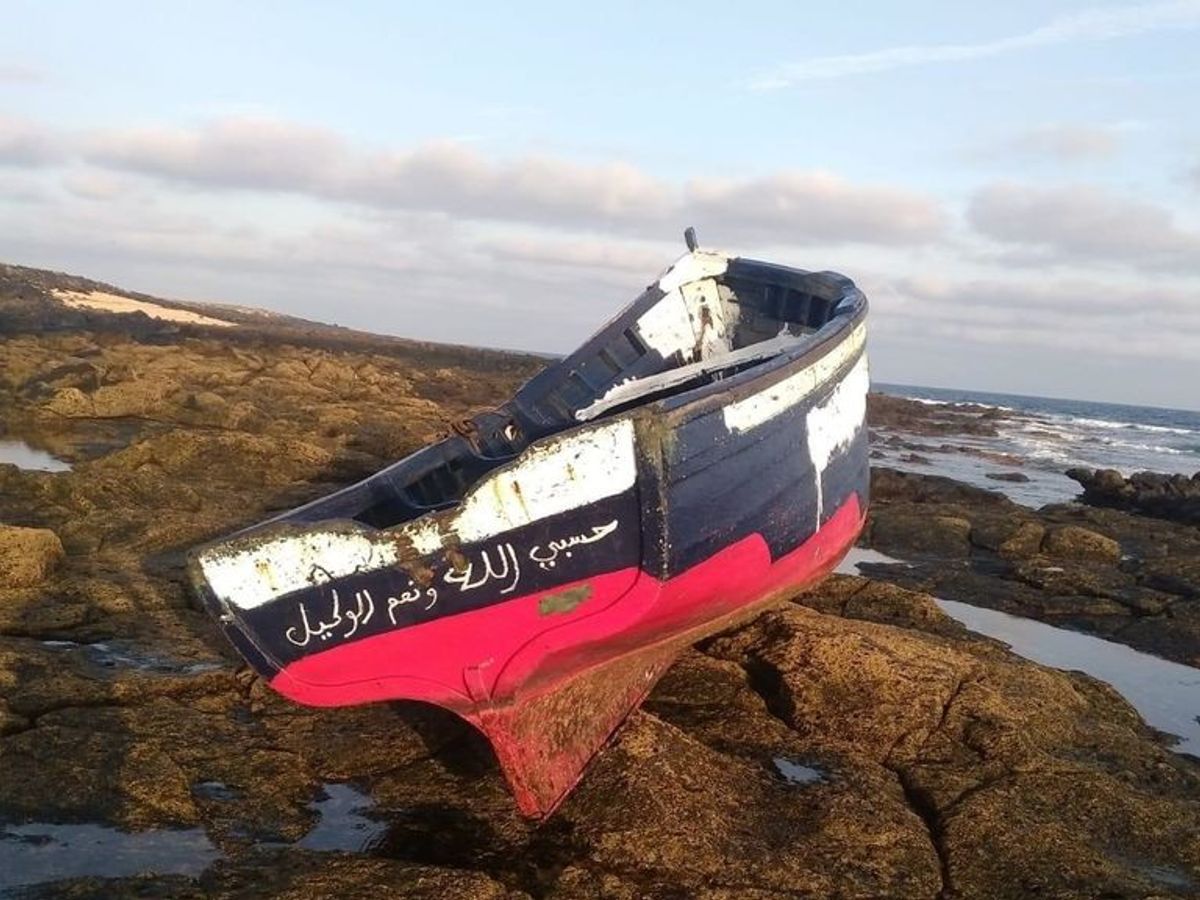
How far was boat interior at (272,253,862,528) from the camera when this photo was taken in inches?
280

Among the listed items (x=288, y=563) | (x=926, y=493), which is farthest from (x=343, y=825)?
(x=926, y=493)

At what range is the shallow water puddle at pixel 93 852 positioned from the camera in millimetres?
4254

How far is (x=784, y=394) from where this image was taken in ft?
20.0

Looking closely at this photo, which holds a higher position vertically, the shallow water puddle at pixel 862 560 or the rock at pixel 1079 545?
the rock at pixel 1079 545

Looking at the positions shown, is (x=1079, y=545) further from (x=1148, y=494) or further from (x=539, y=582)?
(x=539, y=582)

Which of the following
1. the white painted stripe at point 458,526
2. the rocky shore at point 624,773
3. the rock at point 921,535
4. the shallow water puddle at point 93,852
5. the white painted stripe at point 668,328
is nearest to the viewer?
the shallow water puddle at point 93,852

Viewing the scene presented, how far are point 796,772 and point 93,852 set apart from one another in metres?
3.62

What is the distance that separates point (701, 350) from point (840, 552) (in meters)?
3.43

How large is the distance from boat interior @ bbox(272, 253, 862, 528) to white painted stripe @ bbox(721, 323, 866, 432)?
0.26m

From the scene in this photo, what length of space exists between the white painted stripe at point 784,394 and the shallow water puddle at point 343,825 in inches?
113

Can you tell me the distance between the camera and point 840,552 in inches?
304

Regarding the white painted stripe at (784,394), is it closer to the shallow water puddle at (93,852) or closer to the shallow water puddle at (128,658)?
the shallow water puddle at (93,852)

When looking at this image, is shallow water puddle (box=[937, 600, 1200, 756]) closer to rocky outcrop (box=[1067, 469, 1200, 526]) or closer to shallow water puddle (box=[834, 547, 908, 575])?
shallow water puddle (box=[834, 547, 908, 575])

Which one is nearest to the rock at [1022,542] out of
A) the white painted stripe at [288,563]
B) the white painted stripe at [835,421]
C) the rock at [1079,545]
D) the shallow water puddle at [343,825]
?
the rock at [1079,545]
